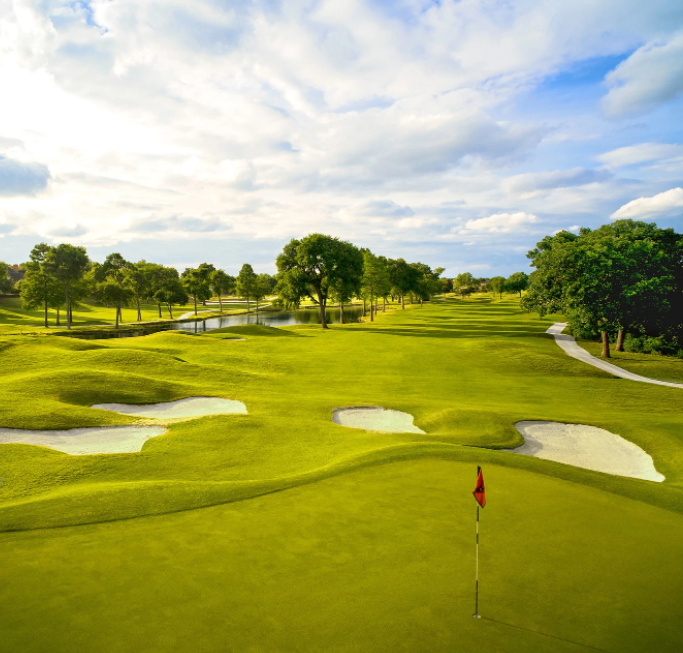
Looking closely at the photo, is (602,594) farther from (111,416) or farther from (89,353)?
(89,353)

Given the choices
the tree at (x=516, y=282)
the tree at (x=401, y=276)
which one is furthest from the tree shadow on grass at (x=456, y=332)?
the tree at (x=516, y=282)

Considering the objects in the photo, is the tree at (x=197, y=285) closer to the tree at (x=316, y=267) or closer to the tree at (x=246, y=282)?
the tree at (x=246, y=282)

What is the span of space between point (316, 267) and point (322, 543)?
61.3m

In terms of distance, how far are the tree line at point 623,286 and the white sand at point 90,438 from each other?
124ft

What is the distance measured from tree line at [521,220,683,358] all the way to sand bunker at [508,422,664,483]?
2197 cm

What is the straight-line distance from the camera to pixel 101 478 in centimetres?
1273

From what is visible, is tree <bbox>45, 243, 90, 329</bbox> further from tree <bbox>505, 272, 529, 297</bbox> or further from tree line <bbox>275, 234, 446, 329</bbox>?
tree <bbox>505, 272, 529, 297</bbox>

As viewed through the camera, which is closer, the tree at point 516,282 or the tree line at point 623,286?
the tree line at point 623,286

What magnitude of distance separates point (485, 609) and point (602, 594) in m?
2.18

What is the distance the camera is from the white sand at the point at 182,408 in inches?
843

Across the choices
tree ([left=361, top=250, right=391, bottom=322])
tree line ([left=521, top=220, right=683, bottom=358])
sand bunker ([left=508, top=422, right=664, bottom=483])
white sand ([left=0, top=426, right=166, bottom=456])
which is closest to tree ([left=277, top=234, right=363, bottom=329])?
tree ([left=361, top=250, right=391, bottom=322])

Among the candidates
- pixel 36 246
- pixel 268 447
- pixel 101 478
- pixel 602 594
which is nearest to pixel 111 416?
pixel 101 478

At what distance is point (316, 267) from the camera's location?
67.8m

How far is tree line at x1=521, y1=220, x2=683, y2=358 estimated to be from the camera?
1487 inches
